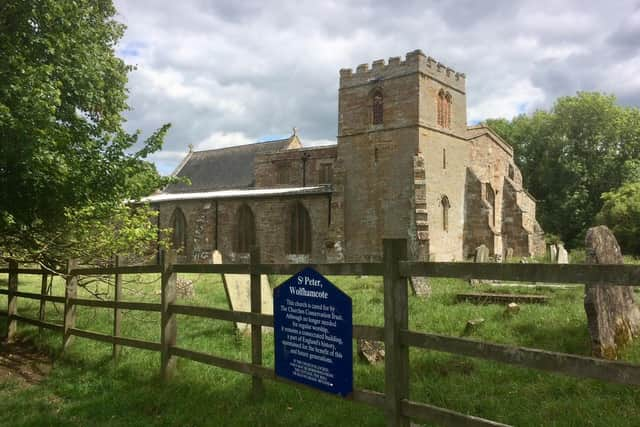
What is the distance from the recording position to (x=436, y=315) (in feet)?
29.3

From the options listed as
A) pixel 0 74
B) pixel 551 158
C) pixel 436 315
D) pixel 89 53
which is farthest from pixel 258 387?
pixel 551 158

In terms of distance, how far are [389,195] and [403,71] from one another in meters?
5.83

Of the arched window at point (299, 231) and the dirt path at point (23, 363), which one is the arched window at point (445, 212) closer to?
the arched window at point (299, 231)

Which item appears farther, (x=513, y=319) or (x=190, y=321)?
(x=190, y=321)

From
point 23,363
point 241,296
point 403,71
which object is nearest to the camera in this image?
point 23,363

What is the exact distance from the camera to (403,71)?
76.8 ft

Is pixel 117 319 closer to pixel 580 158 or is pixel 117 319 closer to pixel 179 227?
pixel 179 227

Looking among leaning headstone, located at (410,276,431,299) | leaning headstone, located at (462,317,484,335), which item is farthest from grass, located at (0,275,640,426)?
leaning headstone, located at (410,276,431,299)

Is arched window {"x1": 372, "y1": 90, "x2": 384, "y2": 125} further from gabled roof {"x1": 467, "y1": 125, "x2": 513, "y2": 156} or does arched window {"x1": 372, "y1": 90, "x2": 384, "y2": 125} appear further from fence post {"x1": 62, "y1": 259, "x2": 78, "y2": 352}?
fence post {"x1": 62, "y1": 259, "x2": 78, "y2": 352}

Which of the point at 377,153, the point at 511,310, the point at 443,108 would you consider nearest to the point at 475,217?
the point at 443,108

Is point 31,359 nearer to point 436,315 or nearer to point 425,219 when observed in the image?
point 436,315

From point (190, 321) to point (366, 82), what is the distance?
17.7 metres

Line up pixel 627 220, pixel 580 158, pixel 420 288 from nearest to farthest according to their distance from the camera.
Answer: pixel 420 288 < pixel 627 220 < pixel 580 158

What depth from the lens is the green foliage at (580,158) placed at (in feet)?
129
